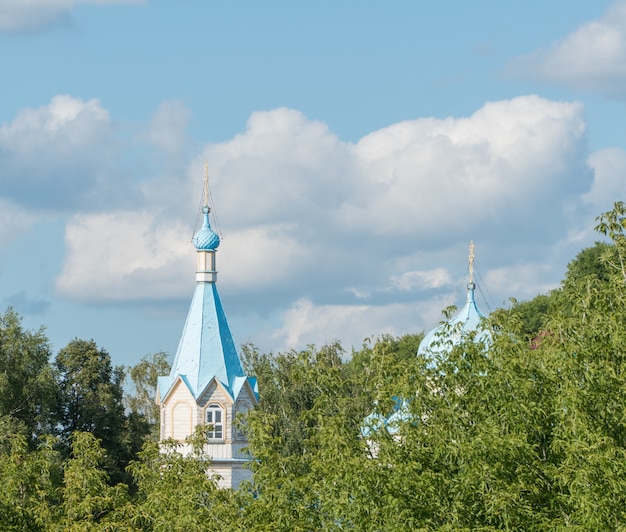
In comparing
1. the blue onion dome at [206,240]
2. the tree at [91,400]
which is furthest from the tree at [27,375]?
the blue onion dome at [206,240]

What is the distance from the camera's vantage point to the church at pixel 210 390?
53.8 m

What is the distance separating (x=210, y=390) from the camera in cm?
5428

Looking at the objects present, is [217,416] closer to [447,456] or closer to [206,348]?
[206,348]

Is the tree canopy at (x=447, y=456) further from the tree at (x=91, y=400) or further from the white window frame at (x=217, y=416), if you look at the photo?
the tree at (x=91, y=400)

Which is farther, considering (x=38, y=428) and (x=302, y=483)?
(x=38, y=428)

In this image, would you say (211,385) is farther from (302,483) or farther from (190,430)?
(302,483)

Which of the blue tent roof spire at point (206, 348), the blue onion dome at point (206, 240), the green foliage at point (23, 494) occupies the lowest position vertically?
the green foliage at point (23, 494)

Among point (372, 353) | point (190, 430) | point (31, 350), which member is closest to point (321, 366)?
point (372, 353)

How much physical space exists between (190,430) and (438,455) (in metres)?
28.2

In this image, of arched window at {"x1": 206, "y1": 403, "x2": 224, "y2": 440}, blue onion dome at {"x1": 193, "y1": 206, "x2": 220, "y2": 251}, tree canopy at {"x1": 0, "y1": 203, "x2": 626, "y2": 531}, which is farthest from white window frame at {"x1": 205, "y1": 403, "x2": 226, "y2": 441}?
tree canopy at {"x1": 0, "y1": 203, "x2": 626, "y2": 531}

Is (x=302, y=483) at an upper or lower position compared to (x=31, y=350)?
lower

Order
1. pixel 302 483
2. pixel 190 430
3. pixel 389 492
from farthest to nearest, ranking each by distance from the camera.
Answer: pixel 190 430
pixel 302 483
pixel 389 492

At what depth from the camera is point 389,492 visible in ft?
86.5

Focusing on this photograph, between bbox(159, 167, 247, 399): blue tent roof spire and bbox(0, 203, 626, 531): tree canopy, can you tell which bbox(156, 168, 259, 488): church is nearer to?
bbox(159, 167, 247, 399): blue tent roof spire
